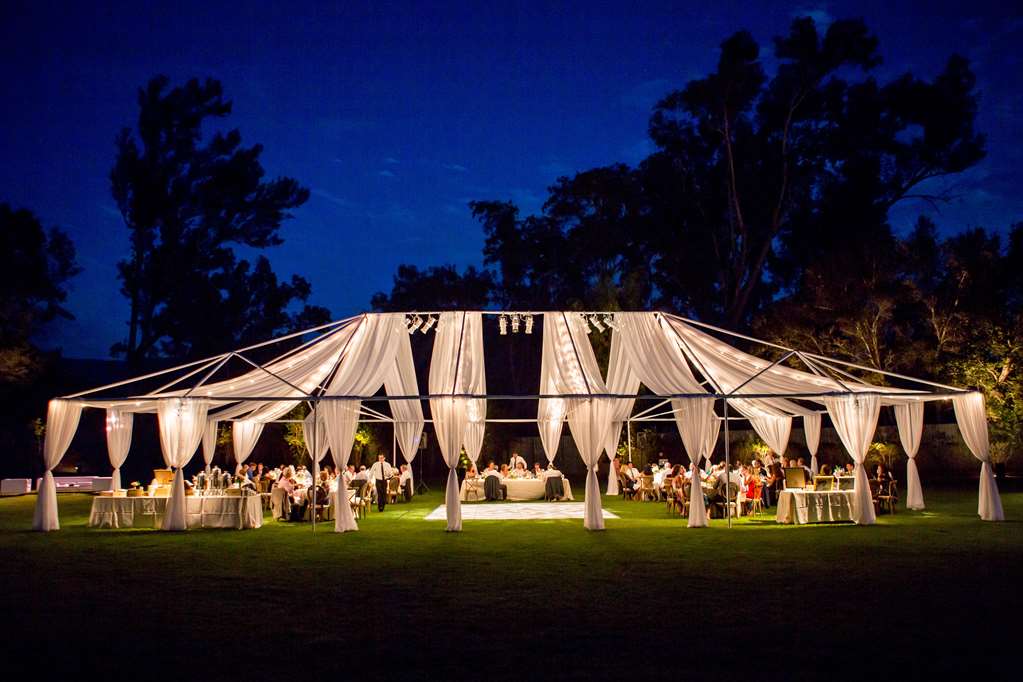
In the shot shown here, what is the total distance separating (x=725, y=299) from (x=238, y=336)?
16.0m

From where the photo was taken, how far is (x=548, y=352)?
1585cm

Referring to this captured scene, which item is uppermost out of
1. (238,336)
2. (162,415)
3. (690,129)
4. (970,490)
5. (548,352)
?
(690,129)

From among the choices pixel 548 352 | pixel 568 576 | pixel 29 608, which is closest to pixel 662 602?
pixel 568 576

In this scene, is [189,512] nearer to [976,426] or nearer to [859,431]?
[859,431]

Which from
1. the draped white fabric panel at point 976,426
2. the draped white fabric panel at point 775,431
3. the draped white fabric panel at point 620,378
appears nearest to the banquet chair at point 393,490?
the draped white fabric panel at point 620,378

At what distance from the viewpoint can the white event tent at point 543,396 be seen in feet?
41.3

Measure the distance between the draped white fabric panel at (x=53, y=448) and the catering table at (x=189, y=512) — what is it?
2.09ft

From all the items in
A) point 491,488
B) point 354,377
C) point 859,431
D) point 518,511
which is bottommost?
point 518,511

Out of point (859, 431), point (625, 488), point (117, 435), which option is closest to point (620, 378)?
point (625, 488)

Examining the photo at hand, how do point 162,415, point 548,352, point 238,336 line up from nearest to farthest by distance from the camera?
point 162,415 → point 548,352 → point 238,336

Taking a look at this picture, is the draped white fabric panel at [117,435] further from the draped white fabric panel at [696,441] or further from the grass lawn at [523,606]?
the draped white fabric panel at [696,441]

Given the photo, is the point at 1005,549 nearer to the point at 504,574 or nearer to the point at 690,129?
the point at 504,574

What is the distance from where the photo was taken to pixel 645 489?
19328 mm

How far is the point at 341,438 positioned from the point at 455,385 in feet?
6.05
